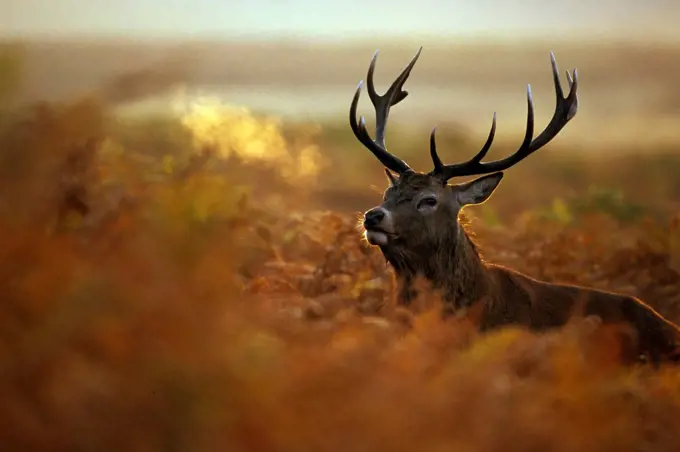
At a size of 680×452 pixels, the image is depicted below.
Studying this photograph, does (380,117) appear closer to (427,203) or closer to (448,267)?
(427,203)

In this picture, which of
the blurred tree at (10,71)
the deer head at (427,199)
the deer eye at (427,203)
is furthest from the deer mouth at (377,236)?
the blurred tree at (10,71)

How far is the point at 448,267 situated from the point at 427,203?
0.22 metres

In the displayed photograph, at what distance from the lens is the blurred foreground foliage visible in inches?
23.0

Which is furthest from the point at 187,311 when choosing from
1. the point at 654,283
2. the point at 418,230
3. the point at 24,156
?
the point at 654,283

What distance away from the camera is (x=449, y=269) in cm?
276

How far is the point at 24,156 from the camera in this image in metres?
0.75

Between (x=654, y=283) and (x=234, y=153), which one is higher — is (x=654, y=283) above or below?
below

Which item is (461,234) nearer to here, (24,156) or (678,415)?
(678,415)

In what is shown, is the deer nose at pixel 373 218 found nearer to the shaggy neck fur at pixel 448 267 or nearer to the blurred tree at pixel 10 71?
the shaggy neck fur at pixel 448 267

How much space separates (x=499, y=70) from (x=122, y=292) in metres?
3.18

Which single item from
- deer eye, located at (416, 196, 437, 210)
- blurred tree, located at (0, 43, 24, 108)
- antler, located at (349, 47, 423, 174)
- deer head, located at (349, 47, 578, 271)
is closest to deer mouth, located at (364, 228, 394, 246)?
deer head, located at (349, 47, 578, 271)

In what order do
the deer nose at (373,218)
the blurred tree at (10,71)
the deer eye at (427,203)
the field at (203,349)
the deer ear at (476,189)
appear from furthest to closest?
the deer ear at (476,189) < the deer eye at (427,203) < the deer nose at (373,218) < the blurred tree at (10,71) < the field at (203,349)

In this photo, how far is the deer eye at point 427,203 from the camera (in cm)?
277

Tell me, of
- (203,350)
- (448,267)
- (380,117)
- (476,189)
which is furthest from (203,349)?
(380,117)
